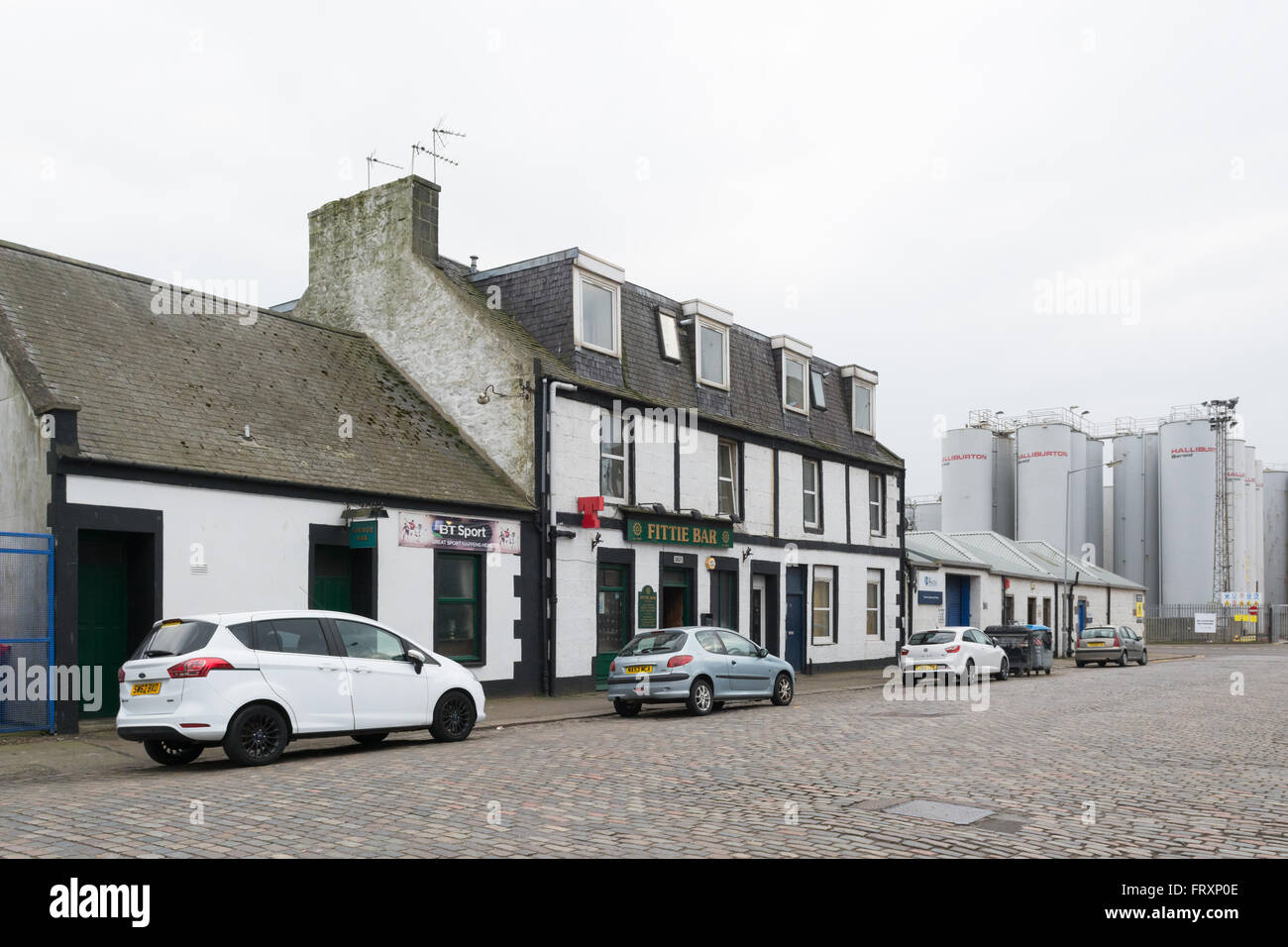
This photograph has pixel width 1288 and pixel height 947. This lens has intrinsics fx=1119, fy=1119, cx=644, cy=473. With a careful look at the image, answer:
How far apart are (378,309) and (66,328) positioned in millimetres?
8748

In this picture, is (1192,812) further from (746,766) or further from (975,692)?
(975,692)

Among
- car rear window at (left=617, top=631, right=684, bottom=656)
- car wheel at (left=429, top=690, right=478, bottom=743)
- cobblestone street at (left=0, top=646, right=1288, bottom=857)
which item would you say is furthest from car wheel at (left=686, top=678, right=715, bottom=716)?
car wheel at (left=429, top=690, right=478, bottom=743)

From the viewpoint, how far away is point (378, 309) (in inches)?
1003

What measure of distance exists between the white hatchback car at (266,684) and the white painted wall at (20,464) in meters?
3.83

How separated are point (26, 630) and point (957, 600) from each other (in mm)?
34500

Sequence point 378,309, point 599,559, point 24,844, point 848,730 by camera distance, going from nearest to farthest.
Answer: point 24,844
point 848,730
point 599,559
point 378,309

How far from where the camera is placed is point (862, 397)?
35.4m

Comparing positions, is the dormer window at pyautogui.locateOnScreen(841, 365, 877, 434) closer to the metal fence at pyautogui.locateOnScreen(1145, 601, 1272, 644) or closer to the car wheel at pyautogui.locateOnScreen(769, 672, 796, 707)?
the car wheel at pyautogui.locateOnScreen(769, 672, 796, 707)

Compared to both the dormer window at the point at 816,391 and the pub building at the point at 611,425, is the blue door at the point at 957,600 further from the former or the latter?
the dormer window at the point at 816,391

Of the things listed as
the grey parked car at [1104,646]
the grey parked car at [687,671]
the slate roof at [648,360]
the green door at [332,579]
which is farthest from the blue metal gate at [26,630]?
the grey parked car at [1104,646]

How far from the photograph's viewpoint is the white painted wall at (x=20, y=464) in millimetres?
15078

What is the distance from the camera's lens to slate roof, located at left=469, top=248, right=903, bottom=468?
24.3m

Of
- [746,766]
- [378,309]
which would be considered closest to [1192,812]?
[746,766]

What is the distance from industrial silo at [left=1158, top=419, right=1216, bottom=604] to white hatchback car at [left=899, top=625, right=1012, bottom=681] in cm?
4744
